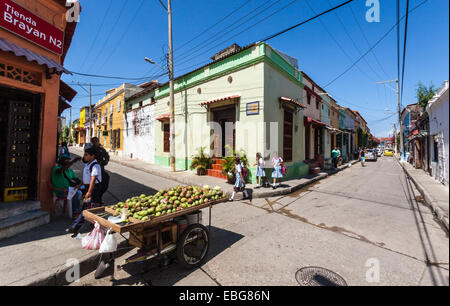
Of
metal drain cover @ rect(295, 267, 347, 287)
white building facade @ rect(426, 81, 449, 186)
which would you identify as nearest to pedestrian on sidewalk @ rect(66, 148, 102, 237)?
metal drain cover @ rect(295, 267, 347, 287)

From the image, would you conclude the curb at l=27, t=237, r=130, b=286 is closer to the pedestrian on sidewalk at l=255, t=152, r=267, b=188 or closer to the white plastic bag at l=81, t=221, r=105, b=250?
the white plastic bag at l=81, t=221, r=105, b=250

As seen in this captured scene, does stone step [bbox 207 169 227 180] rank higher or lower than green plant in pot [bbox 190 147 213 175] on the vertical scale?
lower

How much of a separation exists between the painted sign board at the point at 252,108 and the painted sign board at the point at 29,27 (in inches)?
292

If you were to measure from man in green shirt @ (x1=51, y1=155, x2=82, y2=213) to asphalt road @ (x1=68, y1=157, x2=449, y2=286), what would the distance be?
1.99m

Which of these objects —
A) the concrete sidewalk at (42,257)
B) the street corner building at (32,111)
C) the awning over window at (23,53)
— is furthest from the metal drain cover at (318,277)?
the awning over window at (23,53)

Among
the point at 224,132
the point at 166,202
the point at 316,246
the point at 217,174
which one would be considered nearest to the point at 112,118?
the point at 224,132

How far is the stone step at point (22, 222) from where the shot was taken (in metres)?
4.10

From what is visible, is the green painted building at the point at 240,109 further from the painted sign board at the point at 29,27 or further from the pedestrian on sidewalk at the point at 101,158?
the painted sign board at the point at 29,27

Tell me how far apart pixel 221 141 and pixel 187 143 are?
2710 mm

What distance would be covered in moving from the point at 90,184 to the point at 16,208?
2060mm

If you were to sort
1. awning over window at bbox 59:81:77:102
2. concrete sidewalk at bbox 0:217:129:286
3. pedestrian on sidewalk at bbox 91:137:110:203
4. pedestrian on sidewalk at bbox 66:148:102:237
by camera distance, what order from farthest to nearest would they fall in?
1. awning over window at bbox 59:81:77:102
2. pedestrian on sidewalk at bbox 91:137:110:203
3. pedestrian on sidewalk at bbox 66:148:102:237
4. concrete sidewalk at bbox 0:217:129:286

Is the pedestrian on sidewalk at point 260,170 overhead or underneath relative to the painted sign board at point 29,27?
underneath

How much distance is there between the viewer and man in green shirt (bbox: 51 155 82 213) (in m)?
5.05
